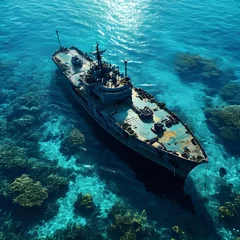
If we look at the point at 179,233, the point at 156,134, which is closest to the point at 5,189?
the point at 156,134

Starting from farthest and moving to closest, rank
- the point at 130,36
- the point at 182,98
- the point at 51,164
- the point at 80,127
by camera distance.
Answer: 1. the point at 130,36
2. the point at 182,98
3. the point at 80,127
4. the point at 51,164

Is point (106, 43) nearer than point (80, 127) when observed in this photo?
No

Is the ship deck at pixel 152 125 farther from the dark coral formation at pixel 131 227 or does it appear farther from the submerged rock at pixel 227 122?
the submerged rock at pixel 227 122

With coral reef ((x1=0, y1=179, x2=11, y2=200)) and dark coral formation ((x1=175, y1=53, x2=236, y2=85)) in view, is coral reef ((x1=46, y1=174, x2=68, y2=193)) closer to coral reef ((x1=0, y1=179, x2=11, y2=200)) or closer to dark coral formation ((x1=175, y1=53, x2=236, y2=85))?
coral reef ((x1=0, y1=179, x2=11, y2=200))

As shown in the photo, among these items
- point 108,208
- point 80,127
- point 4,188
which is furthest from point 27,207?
point 80,127

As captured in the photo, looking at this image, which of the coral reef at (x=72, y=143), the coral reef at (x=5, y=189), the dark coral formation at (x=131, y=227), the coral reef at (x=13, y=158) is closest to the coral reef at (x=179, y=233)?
the dark coral formation at (x=131, y=227)

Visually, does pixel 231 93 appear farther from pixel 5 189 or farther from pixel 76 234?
pixel 5 189

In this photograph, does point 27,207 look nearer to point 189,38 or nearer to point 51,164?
point 51,164
